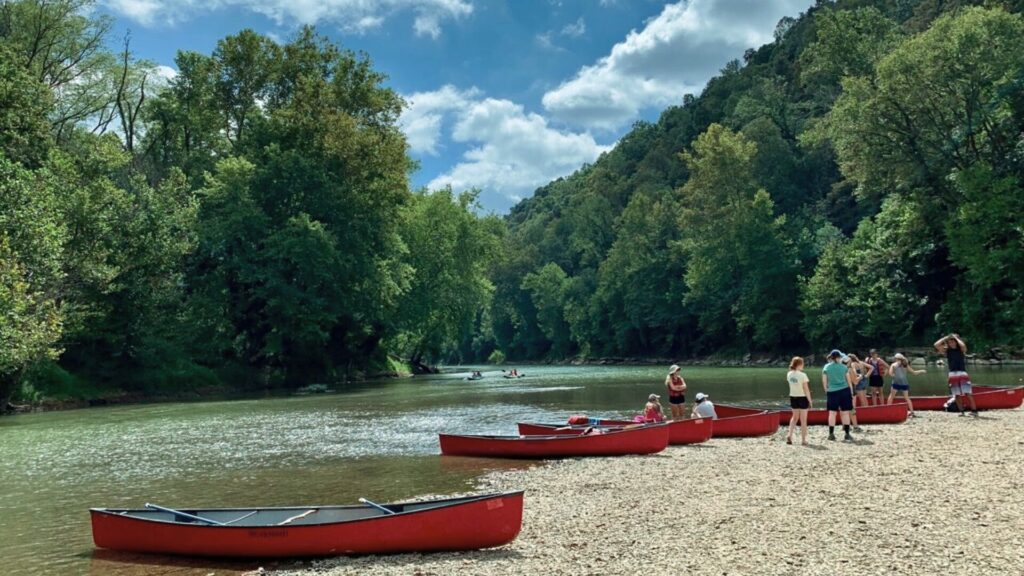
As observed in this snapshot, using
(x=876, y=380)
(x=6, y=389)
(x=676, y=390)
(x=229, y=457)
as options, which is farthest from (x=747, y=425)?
(x=6, y=389)

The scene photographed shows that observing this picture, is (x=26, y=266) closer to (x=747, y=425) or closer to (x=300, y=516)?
(x=300, y=516)

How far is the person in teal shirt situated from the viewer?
1691 centimetres

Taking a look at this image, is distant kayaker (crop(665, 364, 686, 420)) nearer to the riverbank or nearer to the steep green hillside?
the steep green hillside

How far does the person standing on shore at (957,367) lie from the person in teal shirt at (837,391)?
11.6 ft

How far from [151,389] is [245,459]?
29070 mm

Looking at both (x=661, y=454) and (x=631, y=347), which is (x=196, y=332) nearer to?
(x=661, y=454)

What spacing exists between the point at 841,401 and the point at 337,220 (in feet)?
132

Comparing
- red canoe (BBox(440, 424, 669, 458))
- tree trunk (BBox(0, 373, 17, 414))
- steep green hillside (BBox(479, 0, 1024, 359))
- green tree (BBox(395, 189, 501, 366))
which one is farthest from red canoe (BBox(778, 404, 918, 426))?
green tree (BBox(395, 189, 501, 366))

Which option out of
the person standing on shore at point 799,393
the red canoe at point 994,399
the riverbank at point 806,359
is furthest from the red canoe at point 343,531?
the riverbank at point 806,359

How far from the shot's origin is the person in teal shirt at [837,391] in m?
16.9

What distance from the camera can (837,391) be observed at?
17391 millimetres

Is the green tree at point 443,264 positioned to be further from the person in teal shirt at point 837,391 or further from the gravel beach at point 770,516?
the gravel beach at point 770,516

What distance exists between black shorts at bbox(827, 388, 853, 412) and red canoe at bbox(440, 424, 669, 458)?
4.35m

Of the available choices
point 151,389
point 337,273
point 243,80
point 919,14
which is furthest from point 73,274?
point 919,14
